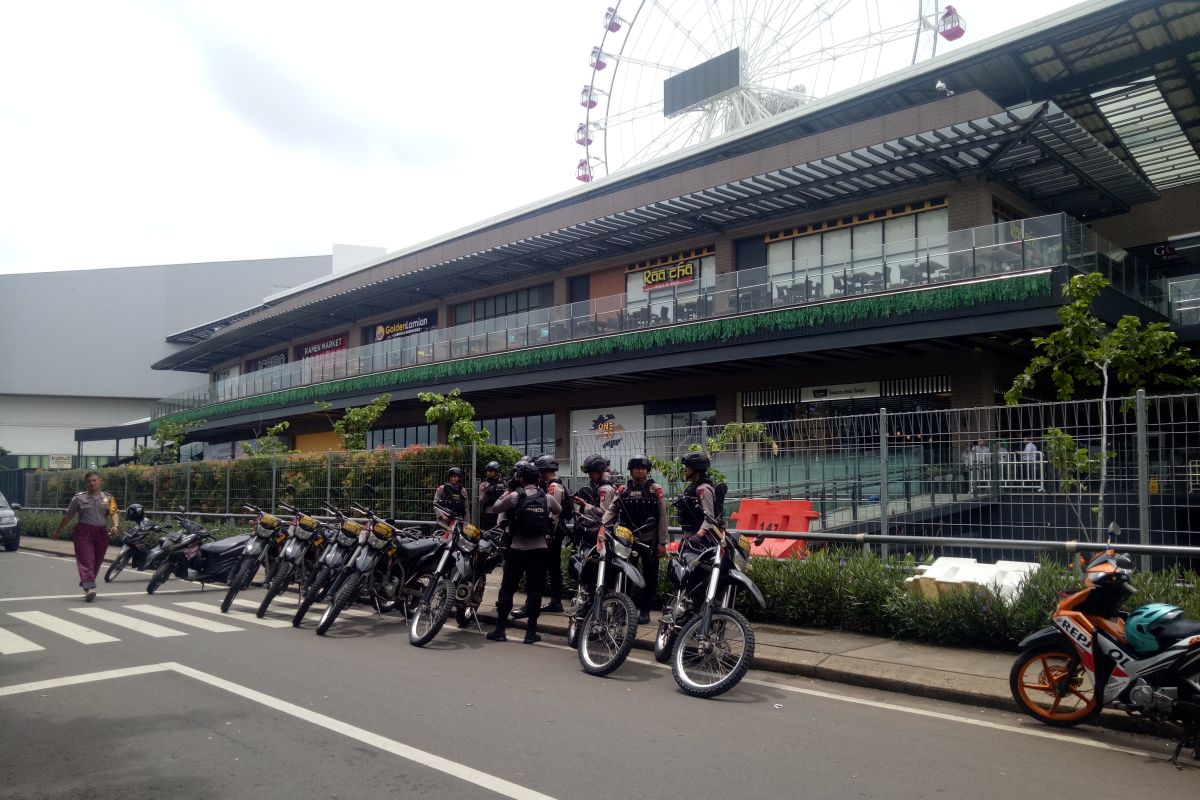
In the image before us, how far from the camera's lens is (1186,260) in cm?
2670

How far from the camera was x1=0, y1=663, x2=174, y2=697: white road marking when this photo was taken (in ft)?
23.2

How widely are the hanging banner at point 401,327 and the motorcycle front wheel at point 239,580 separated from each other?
27319 mm

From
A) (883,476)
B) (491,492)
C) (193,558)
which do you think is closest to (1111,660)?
(883,476)

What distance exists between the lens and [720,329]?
78.0 feet

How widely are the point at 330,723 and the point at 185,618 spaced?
5898 mm

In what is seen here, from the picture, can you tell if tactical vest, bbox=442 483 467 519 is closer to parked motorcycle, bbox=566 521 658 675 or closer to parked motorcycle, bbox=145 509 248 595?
parked motorcycle, bbox=566 521 658 675

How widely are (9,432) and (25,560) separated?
5507cm

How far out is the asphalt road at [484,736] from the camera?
4957 mm

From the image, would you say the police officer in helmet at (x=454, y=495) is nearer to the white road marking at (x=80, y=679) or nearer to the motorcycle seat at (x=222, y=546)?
the motorcycle seat at (x=222, y=546)

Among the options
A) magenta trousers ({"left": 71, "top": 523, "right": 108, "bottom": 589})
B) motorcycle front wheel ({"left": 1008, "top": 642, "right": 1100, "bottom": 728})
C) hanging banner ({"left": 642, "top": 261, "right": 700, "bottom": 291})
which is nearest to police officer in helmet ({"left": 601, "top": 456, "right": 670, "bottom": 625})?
motorcycle front wheel ({"left": 1008, "top": 642, "right": 1100, "bottom": 728})

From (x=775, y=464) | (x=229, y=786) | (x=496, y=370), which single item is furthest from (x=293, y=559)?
(x=496, y=370)

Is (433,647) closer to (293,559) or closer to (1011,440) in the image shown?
(293,559)

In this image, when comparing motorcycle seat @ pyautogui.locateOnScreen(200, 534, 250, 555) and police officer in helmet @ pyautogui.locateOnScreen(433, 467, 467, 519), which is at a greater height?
police officer in helmet @ pyautogui.locateOnScreen(433, 467, 467, 519)

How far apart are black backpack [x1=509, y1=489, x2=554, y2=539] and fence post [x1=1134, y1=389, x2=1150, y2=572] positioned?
5.48 m
